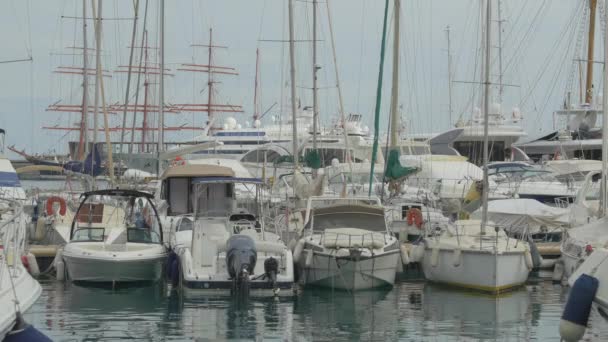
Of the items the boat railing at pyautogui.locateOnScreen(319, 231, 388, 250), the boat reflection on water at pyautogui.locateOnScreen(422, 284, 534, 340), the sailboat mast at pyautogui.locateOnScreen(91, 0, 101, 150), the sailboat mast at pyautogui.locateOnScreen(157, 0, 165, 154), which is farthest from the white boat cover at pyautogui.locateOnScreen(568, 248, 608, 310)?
the sailboat mast at pyautogui.locateOnScreen(157, 0, 165, 154)

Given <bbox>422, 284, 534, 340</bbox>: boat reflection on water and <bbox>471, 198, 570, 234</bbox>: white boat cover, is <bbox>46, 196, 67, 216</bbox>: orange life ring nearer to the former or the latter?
<bbox>422, 284, 534, 340</bbox>: boat reflection on water

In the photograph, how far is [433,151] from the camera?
219ft

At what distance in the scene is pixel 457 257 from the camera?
25.6 metres

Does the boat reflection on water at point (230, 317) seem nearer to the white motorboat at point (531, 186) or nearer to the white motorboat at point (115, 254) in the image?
the white motorboat at point (115, 254)

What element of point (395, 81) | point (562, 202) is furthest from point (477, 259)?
point (562, 202)

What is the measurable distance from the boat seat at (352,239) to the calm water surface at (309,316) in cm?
118

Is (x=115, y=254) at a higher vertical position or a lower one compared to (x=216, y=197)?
lower

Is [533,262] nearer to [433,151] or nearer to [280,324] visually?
[280,324]

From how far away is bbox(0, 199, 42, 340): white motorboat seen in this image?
12531mm

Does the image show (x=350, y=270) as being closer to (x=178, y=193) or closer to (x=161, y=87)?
(x=178, y=193)

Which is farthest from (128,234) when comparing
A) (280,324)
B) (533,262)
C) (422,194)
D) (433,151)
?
(433,151)

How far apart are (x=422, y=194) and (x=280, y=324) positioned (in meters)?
19.5

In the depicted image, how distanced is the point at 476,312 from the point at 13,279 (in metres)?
11.7

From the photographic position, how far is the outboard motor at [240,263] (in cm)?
2275
